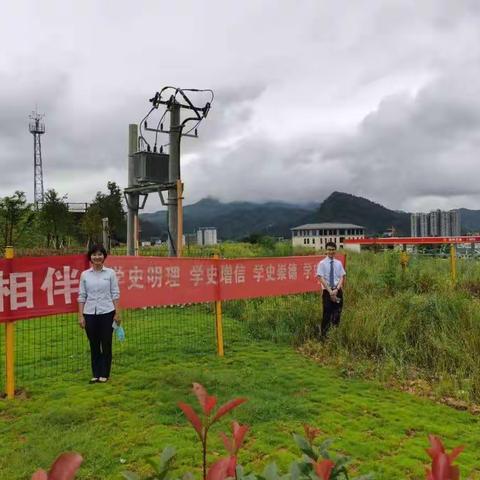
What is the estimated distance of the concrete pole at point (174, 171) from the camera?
10648 millimetres

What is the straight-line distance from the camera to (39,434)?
4.13m

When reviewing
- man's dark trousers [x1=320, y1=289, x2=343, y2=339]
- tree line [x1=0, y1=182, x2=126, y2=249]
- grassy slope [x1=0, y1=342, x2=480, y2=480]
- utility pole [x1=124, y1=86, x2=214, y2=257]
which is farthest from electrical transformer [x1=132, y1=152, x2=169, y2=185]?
tree line [x1=0, y1=182, x2=126, y2=249]

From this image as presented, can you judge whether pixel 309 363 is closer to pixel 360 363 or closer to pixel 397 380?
pixel 360 363

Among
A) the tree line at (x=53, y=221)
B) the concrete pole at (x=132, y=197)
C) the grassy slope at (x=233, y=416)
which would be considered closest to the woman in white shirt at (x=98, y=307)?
the grassy slope at (x=233, y=416)

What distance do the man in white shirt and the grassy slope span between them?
53.7 inches

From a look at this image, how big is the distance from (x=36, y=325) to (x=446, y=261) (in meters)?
9.76

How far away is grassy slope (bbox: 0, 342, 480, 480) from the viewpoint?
369 cm

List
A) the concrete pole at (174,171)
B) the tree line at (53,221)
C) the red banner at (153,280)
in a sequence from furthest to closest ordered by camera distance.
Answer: the tree line at (53,221)
the concrete pole at (174,171)
the red banner at (153,280)

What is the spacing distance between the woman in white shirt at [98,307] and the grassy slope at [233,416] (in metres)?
A: 0.27

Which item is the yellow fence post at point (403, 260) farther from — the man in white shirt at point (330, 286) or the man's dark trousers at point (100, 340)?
the man's dark trousers at point (100, 340)

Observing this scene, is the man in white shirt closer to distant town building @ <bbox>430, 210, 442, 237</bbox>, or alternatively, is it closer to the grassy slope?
the grassy slope

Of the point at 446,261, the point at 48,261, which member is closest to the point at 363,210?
the point at 446,261

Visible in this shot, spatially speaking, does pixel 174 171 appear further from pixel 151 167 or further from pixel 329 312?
pixel 329 312

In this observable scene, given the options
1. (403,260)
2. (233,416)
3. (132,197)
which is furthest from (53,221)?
(233,416)
